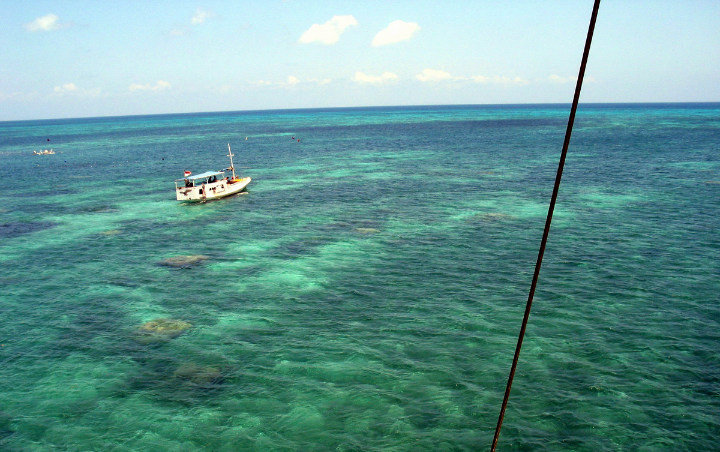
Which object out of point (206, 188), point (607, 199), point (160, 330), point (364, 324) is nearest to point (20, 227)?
point (206, 188)

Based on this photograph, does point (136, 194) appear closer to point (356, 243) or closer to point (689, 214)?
point (356, 243)

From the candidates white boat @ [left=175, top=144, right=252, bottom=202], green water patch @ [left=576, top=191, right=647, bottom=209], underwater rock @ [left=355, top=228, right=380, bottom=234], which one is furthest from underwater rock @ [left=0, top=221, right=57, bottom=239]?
green water patch @ [left=576, top=191, right=647, bottom=209]

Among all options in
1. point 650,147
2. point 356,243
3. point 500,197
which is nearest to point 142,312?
point 356,243

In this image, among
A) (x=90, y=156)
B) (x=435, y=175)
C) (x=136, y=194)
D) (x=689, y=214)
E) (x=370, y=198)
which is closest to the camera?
(x=689, y=214)

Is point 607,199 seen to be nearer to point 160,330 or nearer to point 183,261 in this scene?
point 183,261

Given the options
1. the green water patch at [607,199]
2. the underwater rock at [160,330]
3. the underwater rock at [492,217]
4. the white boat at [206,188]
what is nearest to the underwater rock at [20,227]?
the white boat at [206,188]
